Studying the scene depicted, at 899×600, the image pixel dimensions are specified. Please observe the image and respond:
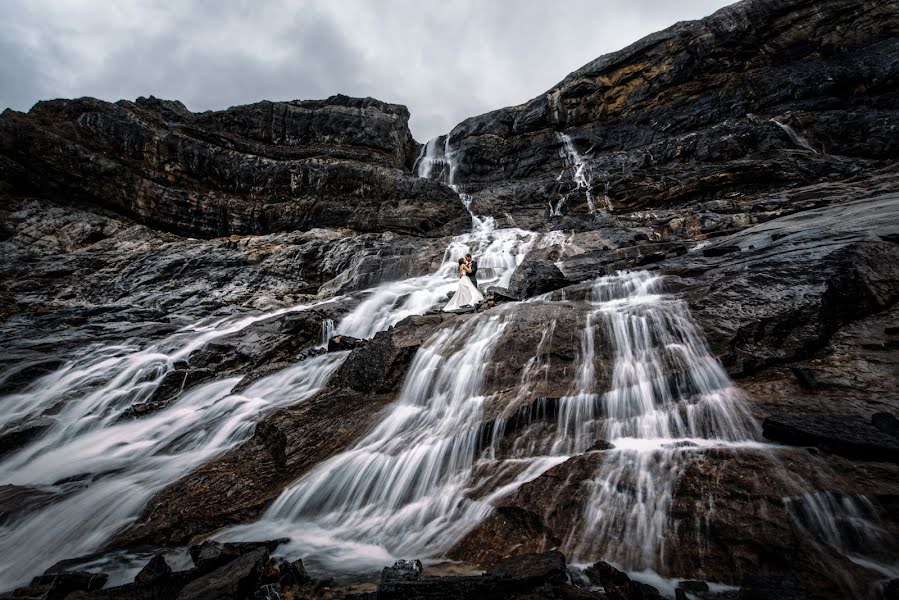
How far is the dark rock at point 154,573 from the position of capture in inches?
140

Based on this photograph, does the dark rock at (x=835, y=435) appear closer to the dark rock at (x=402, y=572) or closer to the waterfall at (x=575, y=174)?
the dark rock at (x=402, y=572)

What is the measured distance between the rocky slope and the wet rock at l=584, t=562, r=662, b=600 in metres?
0.02

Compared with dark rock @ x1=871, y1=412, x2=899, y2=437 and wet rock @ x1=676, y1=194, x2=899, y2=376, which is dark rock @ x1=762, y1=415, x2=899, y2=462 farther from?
wet rock @ x1=676, y1=194, x2=899, y2=376

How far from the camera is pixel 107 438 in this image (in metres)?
8.18

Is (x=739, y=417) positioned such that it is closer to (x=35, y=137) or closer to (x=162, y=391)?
(x=162, y=391)

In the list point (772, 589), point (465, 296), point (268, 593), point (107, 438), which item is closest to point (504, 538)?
point (772, 589)

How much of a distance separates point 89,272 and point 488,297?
2330 cm

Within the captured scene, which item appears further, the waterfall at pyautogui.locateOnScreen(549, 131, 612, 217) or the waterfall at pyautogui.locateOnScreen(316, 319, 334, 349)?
the waterfall at pyautogui.locateOnScreen(549, 131, 612, 217)

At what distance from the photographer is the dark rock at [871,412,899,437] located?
3.44 m

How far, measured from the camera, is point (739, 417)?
4277 millimetres

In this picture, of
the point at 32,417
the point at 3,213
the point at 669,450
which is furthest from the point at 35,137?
the point at 669,450

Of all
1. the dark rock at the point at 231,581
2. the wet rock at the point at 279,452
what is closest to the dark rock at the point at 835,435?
the dark rock at the point at 231,581

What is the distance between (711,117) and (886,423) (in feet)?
102

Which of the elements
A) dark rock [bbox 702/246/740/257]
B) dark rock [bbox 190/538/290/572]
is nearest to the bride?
dark rock [bbox 702/246/740/257]
